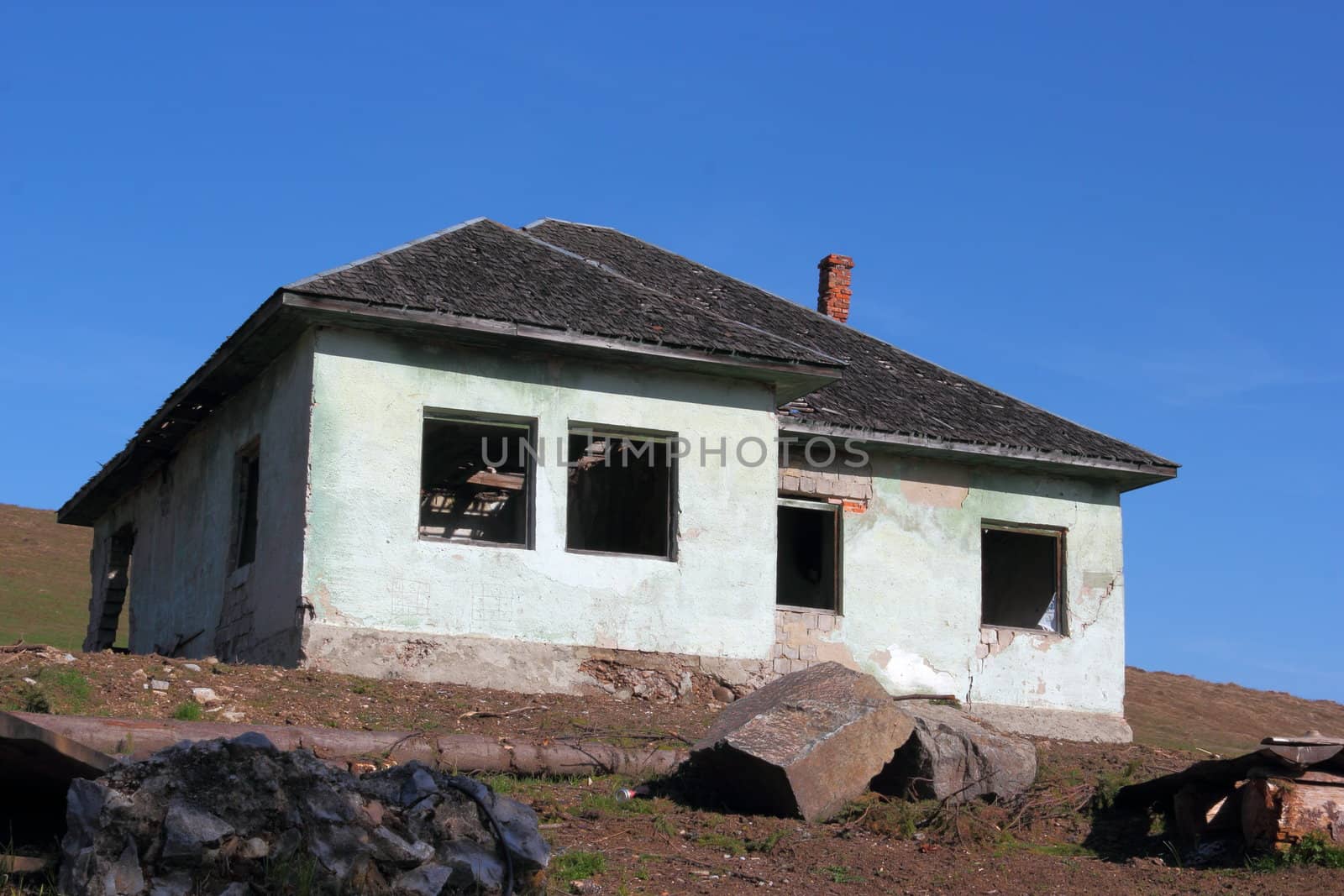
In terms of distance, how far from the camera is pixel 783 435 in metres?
16.8

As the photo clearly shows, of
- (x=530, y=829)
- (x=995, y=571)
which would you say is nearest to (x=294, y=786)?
(x=530, y=829)

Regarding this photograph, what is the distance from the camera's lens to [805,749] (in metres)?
10.2

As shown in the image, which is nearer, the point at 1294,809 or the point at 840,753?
the point at 1294,809

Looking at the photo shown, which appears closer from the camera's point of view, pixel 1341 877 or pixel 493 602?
pixel 1341 877

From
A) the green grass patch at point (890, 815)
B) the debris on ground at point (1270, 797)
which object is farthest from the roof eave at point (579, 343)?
the debris on ground at point (1270, 797)

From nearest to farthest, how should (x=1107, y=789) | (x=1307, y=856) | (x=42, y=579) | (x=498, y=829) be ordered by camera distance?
1. (x=498, y=829)
2. (x=1307, y=856)
3. (x=1107, y=789)
4. (x=42, y=579)

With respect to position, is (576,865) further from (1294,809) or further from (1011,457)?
(1011,457)

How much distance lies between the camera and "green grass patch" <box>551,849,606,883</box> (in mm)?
8406

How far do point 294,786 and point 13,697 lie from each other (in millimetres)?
4714

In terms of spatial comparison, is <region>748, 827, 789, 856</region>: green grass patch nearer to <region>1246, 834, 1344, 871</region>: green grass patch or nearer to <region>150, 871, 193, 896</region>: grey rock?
<region>1246, 834, 1344, 871</region>: green grass patch

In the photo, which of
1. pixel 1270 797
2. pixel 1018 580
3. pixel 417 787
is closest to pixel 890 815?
pixel 1270 797

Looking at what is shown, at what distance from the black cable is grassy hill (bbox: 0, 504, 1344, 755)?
1737 cm

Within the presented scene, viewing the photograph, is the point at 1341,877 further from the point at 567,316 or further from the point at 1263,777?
the point at 567,316

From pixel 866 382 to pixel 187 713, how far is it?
32.7 feet
